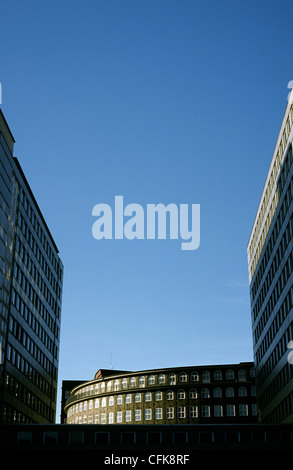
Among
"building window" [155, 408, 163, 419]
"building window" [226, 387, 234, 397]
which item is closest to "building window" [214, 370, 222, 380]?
"building window" [226, 387, 234, 397]

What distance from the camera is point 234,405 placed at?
121938 mm

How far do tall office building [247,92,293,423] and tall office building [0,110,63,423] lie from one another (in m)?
28.7

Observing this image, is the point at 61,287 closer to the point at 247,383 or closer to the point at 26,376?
the point at 26,376

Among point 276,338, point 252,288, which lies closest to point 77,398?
point 252,288

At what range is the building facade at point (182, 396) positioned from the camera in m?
122

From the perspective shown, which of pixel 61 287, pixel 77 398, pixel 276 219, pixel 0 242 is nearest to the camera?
pixel 0 242

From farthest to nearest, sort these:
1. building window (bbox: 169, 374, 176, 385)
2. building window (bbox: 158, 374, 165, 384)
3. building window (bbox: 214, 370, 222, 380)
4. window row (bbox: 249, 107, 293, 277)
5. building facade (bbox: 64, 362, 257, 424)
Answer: building window (bbox: 158, 374, 165, 384) < building window (bbox: 169, 374, 176, 385) < building window (bbox: 214, 370, 222, 380) < building facade (bbox: 64, 362, 257, 424) < window row (bbox: 249, 107, 293, 277)

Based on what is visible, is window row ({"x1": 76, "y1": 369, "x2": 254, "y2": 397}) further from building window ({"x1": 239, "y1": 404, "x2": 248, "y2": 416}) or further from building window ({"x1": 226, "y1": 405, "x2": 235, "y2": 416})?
building window ({"x1": 226, "y1": 405, "x2": 235, "y2": 416})

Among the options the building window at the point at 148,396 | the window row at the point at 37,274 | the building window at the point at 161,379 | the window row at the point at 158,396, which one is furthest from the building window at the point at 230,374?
the window row at the point at 37,274

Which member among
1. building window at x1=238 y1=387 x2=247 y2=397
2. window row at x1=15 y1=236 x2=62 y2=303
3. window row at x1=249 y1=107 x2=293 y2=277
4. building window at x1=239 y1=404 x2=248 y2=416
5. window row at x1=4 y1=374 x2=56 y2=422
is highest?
window row at x1=249 y1=107 x2=293 y2=277

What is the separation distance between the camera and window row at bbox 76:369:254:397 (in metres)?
125

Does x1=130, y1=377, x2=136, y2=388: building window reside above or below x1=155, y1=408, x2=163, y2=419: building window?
above

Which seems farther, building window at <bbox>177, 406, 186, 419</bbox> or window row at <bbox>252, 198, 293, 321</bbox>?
building window at <bbox>177, 406, 186, 419</bbox>
